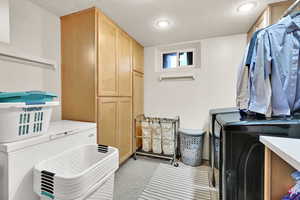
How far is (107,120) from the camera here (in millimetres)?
1817

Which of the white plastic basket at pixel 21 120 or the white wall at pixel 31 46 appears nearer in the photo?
the white plastic basket at pixel 21 120

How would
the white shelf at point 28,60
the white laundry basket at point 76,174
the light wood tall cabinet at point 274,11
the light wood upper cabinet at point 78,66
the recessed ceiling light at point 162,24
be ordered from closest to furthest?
the white laundry basket at point 76,174
the white shelf at point 28,60
the light wood tall cabinet at point 274,11
the light wood upper cabinet at point 78,66
the recessed ceiling light at point 162,24

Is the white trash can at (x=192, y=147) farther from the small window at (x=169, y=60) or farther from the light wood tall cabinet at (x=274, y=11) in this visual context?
the light wood tall cabinet at (x=274, y=11)

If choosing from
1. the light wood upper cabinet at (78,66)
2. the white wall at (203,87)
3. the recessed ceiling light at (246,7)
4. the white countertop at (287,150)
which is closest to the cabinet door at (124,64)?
the light wood upper cabinet at (78,66)

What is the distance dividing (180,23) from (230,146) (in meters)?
1.76

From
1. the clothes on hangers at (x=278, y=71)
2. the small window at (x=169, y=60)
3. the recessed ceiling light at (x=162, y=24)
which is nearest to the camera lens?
the clothes on hangers at (x=278, y=71)

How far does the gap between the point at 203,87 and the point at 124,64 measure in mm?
1443

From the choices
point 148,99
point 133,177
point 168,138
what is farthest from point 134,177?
point 148,99

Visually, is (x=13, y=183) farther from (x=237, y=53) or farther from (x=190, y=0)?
(x=237, y=53)

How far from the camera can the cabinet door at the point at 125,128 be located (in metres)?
2.11

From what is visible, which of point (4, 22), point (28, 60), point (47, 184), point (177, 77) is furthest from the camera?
point (177, 77)

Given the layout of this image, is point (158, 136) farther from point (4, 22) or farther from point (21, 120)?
point (4, 22)

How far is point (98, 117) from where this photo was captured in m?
1.67

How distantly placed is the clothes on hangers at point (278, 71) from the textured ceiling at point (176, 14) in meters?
0.74
